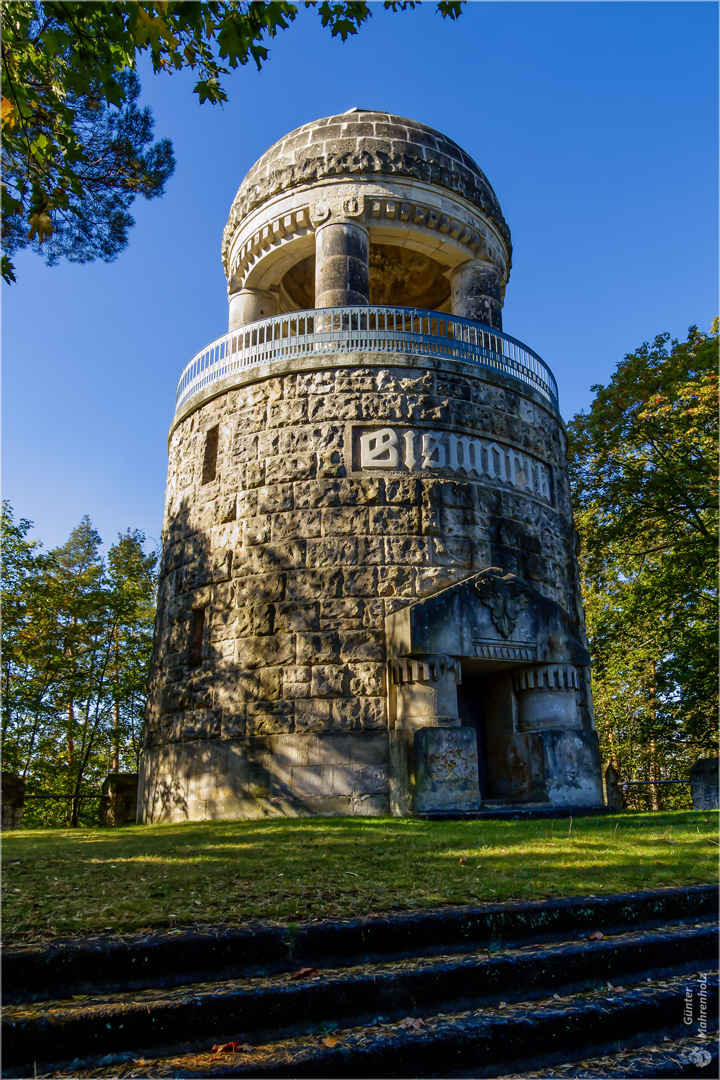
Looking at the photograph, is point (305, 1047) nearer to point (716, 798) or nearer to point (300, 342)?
point (300, 342)

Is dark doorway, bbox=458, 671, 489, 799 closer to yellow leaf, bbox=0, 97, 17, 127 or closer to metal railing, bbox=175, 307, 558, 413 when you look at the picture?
metal railing, bbox=175, 307, 558, 413

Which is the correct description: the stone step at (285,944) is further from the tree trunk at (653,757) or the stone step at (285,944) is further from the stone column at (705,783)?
the tree trunk at (653,757)

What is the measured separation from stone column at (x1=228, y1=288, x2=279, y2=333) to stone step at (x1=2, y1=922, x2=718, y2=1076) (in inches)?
561

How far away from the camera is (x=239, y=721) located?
10578 mm

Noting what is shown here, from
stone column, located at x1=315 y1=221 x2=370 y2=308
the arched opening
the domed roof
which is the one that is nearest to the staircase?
stone column, located at x1=315 y1=221 x2=370 y2=308

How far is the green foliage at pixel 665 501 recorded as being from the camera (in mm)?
17016

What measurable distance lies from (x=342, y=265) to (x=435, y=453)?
441cm

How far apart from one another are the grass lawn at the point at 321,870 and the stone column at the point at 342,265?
915cm

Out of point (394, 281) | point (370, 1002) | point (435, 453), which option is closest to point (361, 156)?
point (394, 281)

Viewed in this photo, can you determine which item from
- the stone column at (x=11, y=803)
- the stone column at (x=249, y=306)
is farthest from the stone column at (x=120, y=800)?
the stone column at (x=249, y=306)

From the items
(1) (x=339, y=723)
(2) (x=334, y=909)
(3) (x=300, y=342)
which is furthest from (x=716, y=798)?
(2) (x=334, y=909)

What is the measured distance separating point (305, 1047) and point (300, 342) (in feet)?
35.0

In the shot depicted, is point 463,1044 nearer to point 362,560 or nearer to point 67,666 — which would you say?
point 362,560

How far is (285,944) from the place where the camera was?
11.3ft
